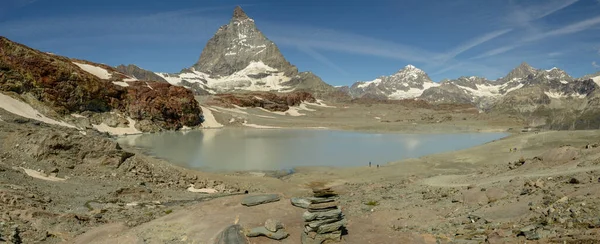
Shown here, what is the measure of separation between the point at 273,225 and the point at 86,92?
90148 mm

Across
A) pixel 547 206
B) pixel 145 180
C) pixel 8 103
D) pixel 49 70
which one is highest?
pixel 49 70

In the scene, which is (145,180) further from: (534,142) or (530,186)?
(534,142)

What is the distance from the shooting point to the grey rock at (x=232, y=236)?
13.7m

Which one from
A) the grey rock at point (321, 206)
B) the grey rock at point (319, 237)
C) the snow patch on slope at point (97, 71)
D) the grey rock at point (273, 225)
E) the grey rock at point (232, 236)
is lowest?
the grey rock at point (319, 237)

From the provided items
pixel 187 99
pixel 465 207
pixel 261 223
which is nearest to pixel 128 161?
pixel 261 223

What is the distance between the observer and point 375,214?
1986 centimetres

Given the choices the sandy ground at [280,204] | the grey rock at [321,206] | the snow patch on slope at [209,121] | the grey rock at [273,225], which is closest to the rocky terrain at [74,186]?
the sandy ground at [280,204]

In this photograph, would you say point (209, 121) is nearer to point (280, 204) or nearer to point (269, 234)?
point (280, 204)

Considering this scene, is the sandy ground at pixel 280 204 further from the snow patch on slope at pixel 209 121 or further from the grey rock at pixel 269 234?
the snow patch on slope at pixel 209 121

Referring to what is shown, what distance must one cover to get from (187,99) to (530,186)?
11368 cm

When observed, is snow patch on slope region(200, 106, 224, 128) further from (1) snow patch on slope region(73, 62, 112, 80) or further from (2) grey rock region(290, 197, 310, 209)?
(2) grey rock region(290, 197, 310, 209)

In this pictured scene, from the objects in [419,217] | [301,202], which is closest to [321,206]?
[301,202]

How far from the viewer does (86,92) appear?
290ft

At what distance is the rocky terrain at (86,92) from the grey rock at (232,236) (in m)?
58.8
